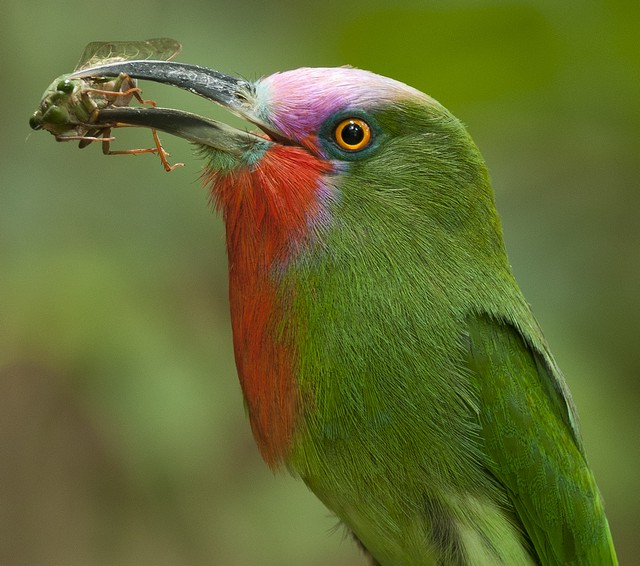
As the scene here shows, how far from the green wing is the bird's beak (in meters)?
0.78

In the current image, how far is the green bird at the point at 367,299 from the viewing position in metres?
2.92

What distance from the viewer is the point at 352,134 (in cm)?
297

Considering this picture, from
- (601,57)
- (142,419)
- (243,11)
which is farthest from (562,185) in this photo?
(142,419)

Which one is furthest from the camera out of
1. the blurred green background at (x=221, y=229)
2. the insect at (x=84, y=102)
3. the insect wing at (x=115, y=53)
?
the blurred green background at (x=221, y=229)

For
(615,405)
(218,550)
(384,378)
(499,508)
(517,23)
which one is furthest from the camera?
(218,550)

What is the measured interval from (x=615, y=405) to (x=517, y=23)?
1548mm

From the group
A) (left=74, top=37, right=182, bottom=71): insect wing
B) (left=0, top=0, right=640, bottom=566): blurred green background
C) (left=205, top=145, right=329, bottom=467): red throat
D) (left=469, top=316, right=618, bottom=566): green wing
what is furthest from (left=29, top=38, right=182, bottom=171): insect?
(left=0, top=0, right=640, bottom=566): blurred green background

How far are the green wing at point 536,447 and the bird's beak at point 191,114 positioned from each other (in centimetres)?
78

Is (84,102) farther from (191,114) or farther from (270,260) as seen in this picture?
(270,260)

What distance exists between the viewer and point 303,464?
9.84 ft

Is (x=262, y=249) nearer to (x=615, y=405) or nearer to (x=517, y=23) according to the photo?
(x=517, y=23)

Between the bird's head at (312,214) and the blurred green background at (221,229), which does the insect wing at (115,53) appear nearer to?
the bird's head at (312,214)

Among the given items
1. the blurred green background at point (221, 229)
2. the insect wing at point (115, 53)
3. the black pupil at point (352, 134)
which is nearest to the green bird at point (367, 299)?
the black pupil at point (352, 134)

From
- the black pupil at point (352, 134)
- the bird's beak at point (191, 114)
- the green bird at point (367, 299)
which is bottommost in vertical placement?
the green bird at point (367, 299)
